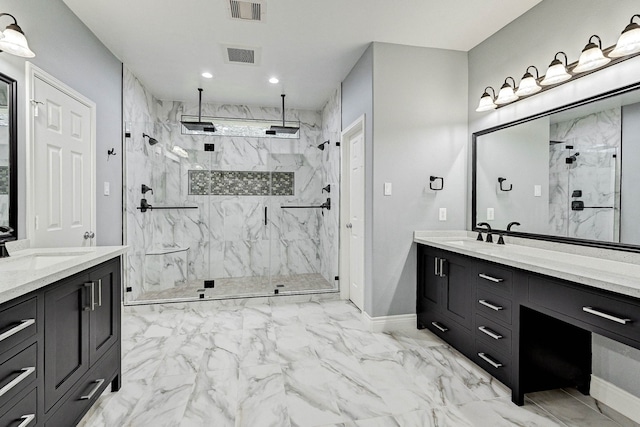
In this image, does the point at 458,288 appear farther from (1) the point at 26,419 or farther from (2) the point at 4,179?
(2) the point at 4,179

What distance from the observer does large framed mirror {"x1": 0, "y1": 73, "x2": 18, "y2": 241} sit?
1882 mm

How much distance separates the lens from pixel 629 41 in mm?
1722

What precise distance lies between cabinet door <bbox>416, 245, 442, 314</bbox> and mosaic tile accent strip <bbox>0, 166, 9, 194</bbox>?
3.07 m

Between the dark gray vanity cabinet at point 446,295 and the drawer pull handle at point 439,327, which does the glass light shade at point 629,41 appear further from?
the drawer pull handle at point 439,327

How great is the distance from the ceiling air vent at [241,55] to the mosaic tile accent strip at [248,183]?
1.70 meters

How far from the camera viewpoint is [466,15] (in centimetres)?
260

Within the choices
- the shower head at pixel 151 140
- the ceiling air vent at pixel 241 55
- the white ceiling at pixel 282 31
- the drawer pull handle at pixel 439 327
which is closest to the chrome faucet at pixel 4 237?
the white ceiling at pixel 282 31

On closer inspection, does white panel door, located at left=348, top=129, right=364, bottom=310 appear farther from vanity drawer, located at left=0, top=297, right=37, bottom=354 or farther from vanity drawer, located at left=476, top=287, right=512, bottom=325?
vanity drawer, located at left=0, top=297, right=37, bottom=354

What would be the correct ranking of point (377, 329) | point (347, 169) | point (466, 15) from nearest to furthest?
point (466, 15)
point (377, 329)
point (347, 169)

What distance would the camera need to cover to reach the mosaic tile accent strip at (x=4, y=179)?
1880mm

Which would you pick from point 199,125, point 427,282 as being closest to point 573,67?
point 427,282

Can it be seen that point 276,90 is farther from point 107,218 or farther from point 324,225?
point 107,218

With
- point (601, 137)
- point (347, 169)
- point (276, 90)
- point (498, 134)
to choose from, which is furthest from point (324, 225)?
point (601, 137)

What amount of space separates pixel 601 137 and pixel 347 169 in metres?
2.42
